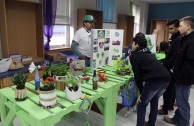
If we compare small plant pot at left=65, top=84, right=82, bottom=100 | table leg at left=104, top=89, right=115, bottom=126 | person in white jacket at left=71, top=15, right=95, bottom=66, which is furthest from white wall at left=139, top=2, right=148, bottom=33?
small plant pot at left=65, top=84, right=82, bottom=100

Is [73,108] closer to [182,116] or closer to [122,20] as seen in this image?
[182,116]

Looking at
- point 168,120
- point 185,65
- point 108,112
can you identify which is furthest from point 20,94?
point 168,120

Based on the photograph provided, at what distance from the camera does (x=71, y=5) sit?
13.8ft

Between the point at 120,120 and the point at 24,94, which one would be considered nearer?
the point at 24,94

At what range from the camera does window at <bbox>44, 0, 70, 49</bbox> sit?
4055 millimetres

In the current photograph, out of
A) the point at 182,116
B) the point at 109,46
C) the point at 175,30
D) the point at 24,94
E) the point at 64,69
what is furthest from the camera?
the point at 109,46

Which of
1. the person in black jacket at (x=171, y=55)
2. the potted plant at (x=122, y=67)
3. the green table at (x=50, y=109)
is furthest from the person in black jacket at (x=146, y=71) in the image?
the person in black jacket at (x=171, y=55)

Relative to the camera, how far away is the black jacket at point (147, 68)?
1.83m

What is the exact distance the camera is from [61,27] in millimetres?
4293

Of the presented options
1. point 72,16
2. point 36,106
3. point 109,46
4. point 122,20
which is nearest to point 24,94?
point 36,106

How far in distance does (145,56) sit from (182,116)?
35.4 inches

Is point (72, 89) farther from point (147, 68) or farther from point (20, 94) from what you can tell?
point (147, 68)

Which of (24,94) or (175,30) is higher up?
(175,30)

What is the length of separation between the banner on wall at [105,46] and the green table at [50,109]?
1.11ft
